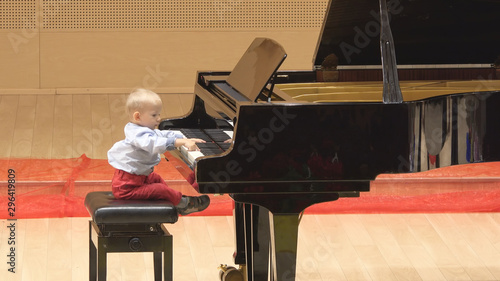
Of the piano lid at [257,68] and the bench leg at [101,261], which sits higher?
the piano lid at [257,68]

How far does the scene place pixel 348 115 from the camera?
9.25 feet

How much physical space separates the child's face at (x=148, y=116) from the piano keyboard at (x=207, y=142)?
0.15 metres

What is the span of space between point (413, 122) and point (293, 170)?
449 mm

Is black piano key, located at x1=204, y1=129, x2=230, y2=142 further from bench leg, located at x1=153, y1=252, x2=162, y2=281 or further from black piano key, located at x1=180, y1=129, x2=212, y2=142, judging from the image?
bench leg, located at x1=153, y1=252, x2=162, y2=281

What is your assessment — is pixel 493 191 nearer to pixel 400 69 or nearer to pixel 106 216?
pixel 400 69

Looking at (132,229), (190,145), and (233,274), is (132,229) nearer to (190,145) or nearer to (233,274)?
(190,145)

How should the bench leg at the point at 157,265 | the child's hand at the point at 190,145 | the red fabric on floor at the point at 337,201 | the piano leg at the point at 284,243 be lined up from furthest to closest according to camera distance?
the red fabric on floor at the point at 337,201, the bench leg at the point at 157,265, the child's hand at the point at 190,145, the piano leg at the point at 284,243

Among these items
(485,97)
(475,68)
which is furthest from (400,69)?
(485,97)

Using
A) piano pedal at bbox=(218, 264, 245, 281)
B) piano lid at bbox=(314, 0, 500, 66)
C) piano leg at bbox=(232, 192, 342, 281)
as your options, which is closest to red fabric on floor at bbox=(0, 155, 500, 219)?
piano lid at bbox=(314, 0, 500, 66)

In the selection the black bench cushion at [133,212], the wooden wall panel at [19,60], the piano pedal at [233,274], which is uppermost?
the wooden wall panel at [19,60]

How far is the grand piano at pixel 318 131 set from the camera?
2.75m

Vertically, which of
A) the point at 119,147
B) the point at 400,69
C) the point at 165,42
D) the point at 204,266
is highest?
the point at 165,42

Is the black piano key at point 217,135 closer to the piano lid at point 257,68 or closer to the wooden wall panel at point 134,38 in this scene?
the piano lid at point 257,68

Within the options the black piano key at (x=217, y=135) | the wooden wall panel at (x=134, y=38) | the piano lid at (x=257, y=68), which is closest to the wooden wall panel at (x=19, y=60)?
the wooden wall panel at (x=134, y=38)
